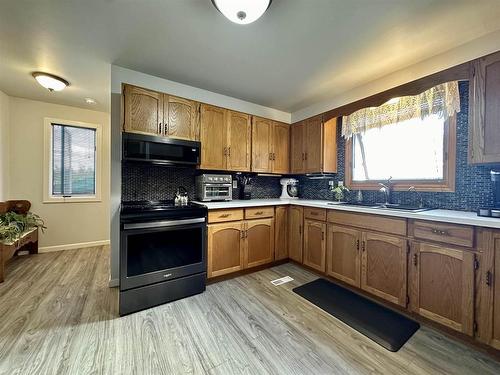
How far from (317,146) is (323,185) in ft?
2.12

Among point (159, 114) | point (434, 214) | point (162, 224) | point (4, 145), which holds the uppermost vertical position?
point (159, 114)

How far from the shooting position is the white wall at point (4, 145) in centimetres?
296

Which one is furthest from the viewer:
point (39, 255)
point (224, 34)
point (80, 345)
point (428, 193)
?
point (39, 255)

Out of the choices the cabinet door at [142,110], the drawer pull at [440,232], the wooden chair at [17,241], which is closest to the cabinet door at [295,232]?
the drawer pull at [440,232]

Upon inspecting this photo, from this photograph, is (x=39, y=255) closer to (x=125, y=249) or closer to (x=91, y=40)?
(x=125, y=249)

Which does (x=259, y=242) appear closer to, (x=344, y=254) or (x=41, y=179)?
(x=344, y=254)

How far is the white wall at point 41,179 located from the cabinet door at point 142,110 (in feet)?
6.81

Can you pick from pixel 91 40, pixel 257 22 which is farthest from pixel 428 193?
pixel 91 40

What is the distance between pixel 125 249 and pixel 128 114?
1377 millimetres

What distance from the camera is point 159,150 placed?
230cm

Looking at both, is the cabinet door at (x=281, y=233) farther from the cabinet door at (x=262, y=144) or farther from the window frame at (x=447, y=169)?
the window frame at (x=447, y=169)

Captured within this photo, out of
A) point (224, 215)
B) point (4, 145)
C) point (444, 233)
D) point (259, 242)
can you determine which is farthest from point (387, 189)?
point (4, 145)

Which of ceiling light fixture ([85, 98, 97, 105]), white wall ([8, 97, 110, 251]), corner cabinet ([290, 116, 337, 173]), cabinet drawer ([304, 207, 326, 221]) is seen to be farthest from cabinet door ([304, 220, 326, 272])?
ceiling light fixture ([85, 98, 97, 105])

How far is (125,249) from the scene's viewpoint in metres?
1.80
